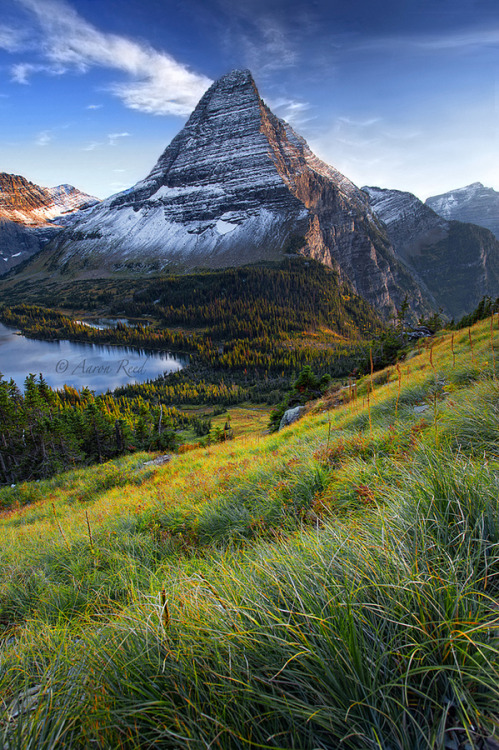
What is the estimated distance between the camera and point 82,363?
14612 centimetres

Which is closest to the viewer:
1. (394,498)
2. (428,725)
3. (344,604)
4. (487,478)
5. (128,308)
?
(428,725)

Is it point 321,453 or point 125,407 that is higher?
point 321,453

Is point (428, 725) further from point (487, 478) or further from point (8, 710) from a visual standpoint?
point (8, 710)

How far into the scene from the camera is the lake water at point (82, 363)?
130375 millimetres

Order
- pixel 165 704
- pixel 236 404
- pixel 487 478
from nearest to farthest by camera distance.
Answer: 1. pixel 165 704
2. pixel 487 478
3. pixel 236 404

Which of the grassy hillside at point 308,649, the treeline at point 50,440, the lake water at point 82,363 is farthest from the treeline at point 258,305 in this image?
the grassy hillside at point 308,649

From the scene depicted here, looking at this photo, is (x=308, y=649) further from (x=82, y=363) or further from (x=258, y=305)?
(x=258, y=305)

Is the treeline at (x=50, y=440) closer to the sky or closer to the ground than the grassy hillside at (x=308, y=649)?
closer to the ground

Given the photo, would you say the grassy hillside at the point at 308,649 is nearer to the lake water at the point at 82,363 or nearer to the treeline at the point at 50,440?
the treeline at the point at 50,440

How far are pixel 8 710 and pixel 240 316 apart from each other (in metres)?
170

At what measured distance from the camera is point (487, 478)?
1.98 meters

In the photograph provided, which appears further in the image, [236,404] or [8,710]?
[236,404]

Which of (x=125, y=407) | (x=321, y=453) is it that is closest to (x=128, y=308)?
(x=125, y=407)

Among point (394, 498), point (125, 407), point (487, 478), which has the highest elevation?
point (487, 478)
